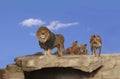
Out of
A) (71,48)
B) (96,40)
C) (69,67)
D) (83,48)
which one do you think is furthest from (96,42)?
(71,48)

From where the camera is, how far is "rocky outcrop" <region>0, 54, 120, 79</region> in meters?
22.5

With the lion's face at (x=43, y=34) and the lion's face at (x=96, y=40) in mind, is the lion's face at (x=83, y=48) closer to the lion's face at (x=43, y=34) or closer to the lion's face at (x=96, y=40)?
the lion's face at (x=96, y=40)

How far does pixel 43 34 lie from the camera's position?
22.3m

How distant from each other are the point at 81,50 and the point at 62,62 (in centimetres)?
300

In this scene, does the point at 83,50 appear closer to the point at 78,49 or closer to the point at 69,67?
the point at 78,49

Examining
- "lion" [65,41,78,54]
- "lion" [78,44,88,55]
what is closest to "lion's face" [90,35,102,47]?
"lion" [78,44,88,55]

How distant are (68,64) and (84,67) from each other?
838 mm

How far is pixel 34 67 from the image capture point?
74.9 ft

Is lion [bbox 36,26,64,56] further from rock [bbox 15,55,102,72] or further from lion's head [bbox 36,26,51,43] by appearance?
rock [bbox 15,55,102,72]

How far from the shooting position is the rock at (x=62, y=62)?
22.5 metres

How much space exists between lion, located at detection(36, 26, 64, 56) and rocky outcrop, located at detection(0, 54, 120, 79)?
46cm

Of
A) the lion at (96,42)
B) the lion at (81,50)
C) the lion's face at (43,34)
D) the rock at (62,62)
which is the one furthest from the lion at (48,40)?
the lion at (81,50)

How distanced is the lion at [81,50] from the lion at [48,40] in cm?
225

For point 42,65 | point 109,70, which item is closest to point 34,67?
point 42,65
